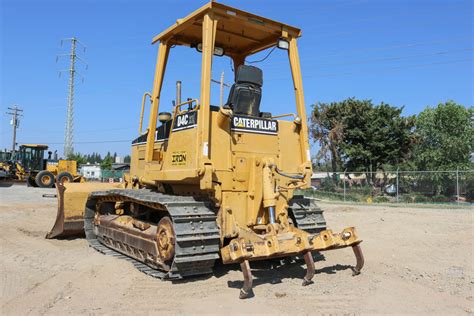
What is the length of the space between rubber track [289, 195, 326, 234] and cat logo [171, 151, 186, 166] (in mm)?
1874

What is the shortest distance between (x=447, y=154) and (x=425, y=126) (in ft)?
8.42

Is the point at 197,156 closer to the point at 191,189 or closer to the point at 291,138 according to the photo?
the point at 191,189

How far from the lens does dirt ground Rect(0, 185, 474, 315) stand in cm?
469

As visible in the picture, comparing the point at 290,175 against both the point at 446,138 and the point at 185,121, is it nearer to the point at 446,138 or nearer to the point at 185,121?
the point at 185,121

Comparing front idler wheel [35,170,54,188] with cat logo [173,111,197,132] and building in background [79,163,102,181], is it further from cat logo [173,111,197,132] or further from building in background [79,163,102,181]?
cat logo [173,111,197,132]

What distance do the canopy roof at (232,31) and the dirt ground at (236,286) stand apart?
150 inches

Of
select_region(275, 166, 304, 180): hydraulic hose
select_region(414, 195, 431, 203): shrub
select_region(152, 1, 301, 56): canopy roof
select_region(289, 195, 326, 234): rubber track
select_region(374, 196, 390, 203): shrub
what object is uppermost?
select_region(152, 1, 301, 56): canopy roof

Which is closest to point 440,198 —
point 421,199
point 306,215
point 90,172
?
point 421,199

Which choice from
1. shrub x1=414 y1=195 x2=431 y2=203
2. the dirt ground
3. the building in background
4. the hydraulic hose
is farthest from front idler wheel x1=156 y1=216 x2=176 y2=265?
the building in background

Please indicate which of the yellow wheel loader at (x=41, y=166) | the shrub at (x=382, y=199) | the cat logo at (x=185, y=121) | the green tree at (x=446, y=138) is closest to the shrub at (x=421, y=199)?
the shrub at (x=382, y=199)

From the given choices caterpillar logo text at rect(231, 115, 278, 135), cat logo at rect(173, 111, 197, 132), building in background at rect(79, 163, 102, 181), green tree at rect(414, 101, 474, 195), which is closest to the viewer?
cat logo at rect(173, 111, 197, 132)

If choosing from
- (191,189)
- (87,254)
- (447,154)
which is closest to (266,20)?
(191,189)

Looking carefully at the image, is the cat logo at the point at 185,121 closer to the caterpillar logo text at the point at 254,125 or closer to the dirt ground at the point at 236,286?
the caterpillar logo text at the point at 254,125

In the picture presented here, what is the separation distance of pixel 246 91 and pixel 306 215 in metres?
2.21
